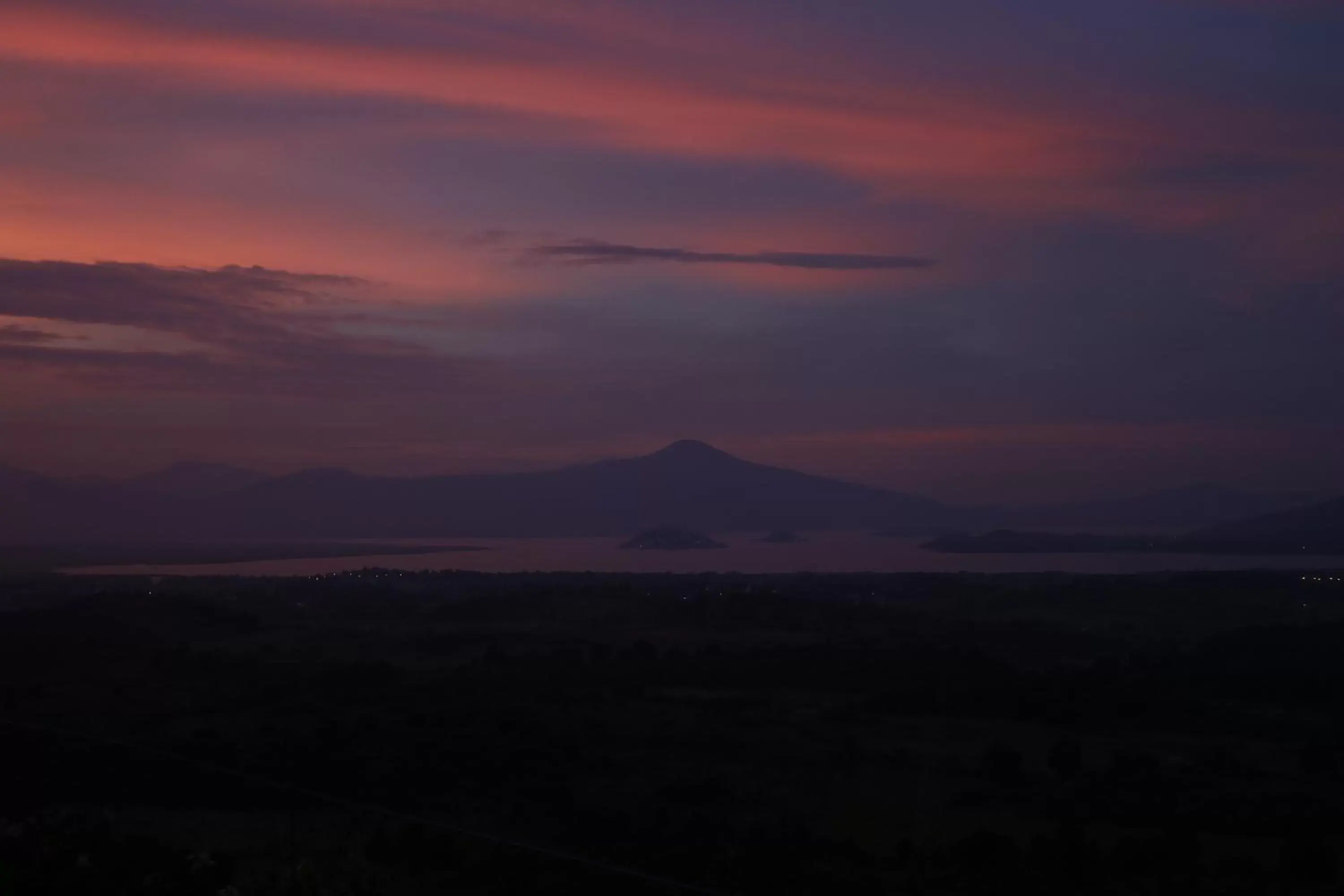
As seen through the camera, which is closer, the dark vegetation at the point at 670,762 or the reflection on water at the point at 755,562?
the dark vegetation at the point at 670,762

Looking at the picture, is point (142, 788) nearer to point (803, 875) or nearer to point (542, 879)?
point (542, 879)

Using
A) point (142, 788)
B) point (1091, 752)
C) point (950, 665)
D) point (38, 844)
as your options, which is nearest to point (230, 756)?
point (142, 788)

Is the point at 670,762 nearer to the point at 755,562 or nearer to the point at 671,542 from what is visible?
the point at 755,562

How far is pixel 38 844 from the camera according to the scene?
1591cm

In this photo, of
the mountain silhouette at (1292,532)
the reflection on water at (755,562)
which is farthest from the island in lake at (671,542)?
the mountain silhouette at (1292,532)

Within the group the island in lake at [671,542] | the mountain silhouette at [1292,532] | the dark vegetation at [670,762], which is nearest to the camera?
the dark vegetation at [670,762]

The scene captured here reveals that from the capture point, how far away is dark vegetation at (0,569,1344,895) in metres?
17.0

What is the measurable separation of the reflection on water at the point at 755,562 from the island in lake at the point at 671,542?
5.70 meters

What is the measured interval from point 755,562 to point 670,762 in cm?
11184

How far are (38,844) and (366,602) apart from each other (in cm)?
6213

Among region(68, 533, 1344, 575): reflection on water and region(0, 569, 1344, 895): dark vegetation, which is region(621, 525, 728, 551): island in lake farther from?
region(0, 569, 1344, 895): dark vegetation

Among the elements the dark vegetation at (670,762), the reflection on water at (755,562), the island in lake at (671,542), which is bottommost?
the dark vegetation at (670,762)

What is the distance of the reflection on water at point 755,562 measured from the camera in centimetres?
11875

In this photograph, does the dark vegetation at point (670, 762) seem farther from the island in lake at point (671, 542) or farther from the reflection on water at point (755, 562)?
the island in lake at point (671, 542)
